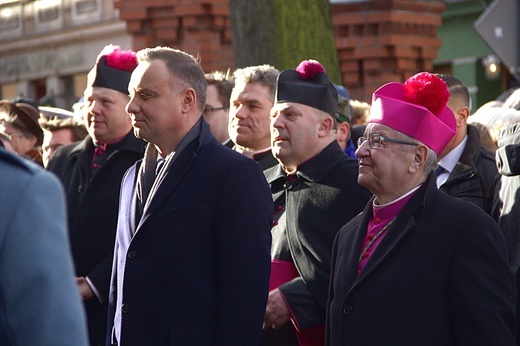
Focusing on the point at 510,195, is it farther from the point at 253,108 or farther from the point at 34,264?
the point at 34,264

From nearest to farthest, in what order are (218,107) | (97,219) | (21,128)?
(97,219) → (218,107) → (21,128)

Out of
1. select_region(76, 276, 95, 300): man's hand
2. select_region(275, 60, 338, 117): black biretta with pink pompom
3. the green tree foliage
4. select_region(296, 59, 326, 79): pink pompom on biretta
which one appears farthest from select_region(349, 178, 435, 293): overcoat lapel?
the green tree foliage

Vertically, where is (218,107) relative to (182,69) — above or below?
below

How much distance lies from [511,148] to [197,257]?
161 cm

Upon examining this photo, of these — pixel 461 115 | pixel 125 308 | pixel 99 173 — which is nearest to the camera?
pixel 125 308

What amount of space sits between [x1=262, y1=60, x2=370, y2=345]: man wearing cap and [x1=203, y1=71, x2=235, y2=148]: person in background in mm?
941

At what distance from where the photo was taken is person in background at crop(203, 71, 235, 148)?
6414mm

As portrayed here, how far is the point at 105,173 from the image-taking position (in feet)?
18.9

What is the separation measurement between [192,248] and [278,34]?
4.76 meters

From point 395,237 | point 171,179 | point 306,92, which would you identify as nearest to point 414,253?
point 395,237

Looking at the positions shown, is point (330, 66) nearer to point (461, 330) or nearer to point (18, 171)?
point (461, 330)

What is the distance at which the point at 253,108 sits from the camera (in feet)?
19.3

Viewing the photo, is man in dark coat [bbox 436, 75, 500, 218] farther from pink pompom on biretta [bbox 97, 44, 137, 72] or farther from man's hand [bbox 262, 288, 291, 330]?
pink pompom on biretta [bbox 97, 44, 137, 72]

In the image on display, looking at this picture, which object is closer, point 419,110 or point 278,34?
point 419,110
